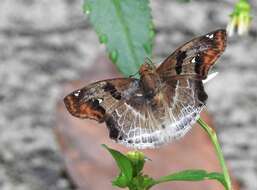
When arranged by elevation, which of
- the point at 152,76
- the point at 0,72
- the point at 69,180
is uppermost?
the point at 0,72

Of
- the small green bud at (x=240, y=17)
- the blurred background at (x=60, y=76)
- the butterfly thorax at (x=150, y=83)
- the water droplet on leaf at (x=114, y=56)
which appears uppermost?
the blurred background at (x=60, y=76)

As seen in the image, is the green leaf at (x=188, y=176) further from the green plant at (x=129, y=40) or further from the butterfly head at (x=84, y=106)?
the butterfly head at (x=84, y=106)

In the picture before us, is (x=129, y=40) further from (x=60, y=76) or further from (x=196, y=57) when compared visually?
(x=60, y=76)

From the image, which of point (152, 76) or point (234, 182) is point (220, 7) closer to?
point (234, 182)

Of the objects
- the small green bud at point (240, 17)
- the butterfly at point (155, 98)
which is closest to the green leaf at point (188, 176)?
the butterfly at point (155, 98)

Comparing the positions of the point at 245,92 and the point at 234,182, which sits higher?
the point at 245,92

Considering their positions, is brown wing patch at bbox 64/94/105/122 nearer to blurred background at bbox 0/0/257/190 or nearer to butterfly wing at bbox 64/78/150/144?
butterfly wing at bbox 64/78/150/144

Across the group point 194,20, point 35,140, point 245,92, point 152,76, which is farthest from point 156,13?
point 152,76
